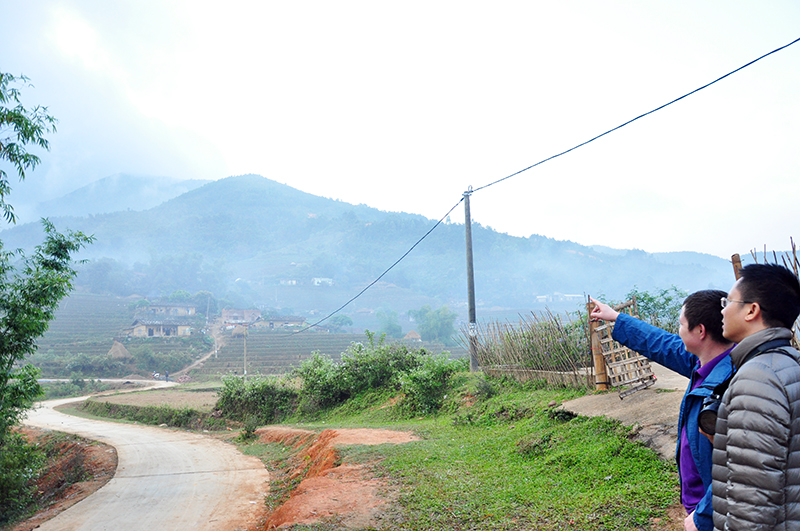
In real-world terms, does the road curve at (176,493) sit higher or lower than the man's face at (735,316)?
lower

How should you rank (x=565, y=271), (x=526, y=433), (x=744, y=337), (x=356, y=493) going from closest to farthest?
(x=744, y=337) < (x=356, y=493) < (x=526, y=433) < (x=565, y=271)

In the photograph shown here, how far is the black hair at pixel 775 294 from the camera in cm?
177

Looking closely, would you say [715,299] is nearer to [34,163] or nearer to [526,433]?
[526,433]

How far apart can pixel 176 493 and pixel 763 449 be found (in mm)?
8755

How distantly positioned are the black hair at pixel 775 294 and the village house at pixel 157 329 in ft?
242

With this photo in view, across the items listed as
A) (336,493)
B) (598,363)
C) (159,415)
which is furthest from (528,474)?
(159,415)

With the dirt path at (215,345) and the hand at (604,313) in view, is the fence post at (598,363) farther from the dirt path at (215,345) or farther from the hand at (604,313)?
the dirt path at (215,345)

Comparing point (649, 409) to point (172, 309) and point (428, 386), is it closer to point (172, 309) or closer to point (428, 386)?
point (428, 386)

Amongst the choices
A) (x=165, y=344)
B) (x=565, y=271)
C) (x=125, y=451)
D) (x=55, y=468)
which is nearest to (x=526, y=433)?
(x=125, y=451)

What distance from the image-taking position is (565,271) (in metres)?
165

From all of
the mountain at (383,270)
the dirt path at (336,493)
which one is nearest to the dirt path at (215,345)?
the mountain at (383,270)

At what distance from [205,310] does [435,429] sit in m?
93.4

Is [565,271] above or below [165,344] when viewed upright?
above

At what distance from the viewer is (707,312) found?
2.11 metres
